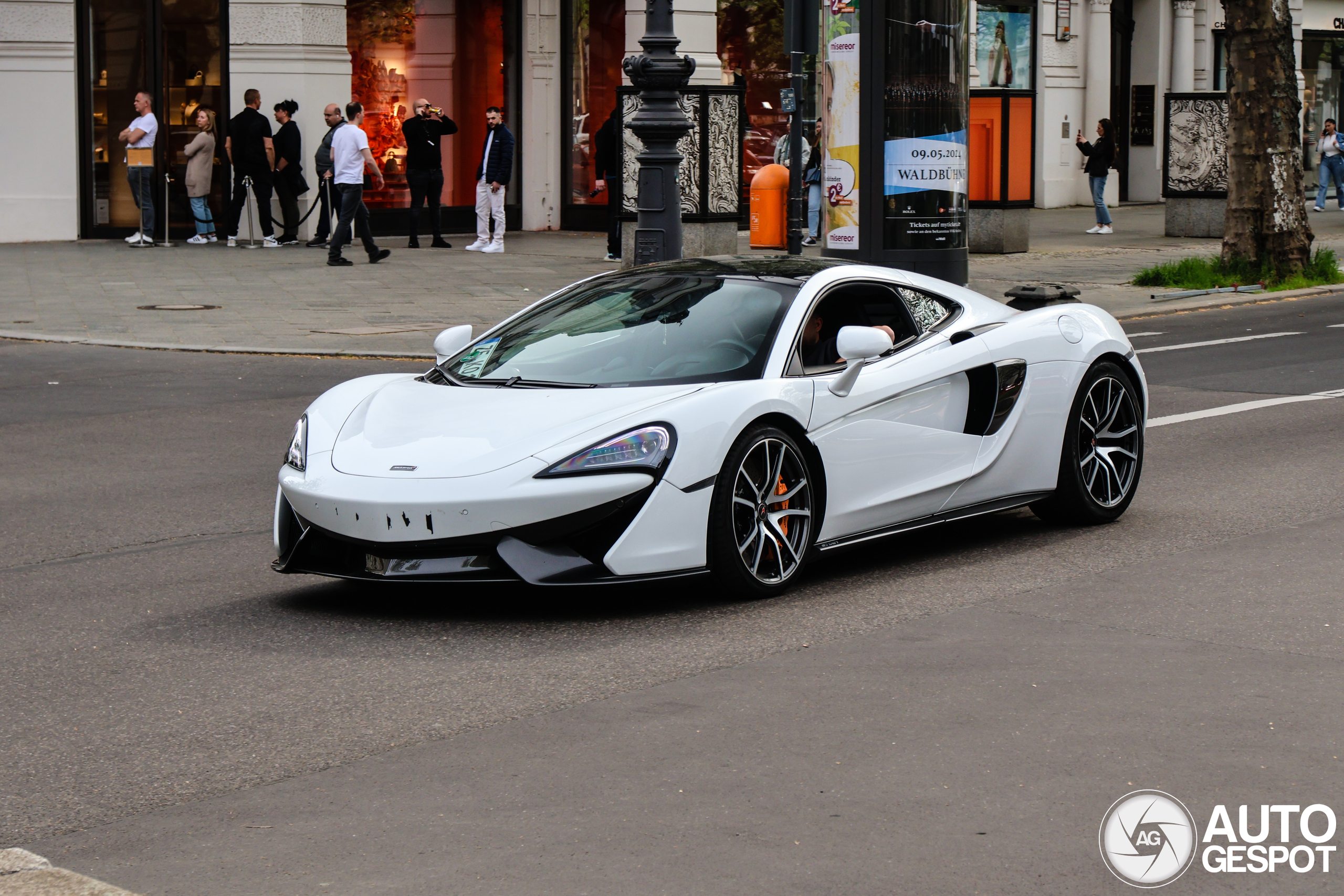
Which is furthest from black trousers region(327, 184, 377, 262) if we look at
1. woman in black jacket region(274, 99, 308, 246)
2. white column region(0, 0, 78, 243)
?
white column region(0, 0, 78, 243)

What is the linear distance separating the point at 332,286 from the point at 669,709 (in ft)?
49.7

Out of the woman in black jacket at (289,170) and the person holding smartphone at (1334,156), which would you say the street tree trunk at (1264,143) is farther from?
the person holding smartphone at (1334,156)

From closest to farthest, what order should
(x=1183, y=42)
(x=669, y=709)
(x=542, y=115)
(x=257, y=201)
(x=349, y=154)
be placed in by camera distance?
1. (x=669, y=709)
2. (x=349, y=154)
3. (x=257, y=201)
4. (x=542, y=115)
5. (x=1183, y=42)

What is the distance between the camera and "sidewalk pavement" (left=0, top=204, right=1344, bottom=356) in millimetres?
15812

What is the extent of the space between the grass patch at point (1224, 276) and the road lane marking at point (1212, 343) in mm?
4052

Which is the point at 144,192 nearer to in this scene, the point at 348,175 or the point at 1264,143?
the point at 348,175

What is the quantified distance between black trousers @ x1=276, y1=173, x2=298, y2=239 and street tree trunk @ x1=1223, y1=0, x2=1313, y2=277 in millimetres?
12271

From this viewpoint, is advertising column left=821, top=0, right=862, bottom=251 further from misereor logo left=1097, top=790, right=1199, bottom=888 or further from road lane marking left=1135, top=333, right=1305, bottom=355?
misereor logo left=1097, top=790, right=1199, bottom=888

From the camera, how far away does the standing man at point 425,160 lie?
78.9ft

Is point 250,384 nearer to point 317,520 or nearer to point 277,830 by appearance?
point 317,520

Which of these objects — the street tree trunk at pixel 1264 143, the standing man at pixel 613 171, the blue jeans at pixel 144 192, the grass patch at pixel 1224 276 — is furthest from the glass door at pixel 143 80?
the street tree trunk at pixel 1264 143

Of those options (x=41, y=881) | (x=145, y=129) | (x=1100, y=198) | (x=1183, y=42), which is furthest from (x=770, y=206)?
(x=41, y=881)

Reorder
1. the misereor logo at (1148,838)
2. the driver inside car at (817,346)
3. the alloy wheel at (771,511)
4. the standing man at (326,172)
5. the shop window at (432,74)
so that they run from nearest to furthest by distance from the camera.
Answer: the misereor logo at (1148,838) < the alloy wheel at (771,511) < the driver inside car at (817,346) < the standing man at (326,172) < the shop window at (432,74)

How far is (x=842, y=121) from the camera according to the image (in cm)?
1869
